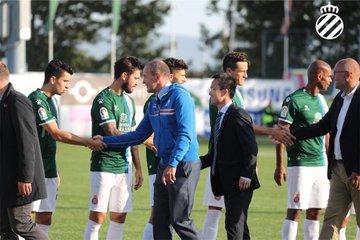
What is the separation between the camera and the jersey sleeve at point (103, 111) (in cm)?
1138

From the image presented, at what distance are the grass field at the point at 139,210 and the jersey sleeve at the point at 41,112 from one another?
9.01 ft

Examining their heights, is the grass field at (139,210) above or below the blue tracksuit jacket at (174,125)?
below

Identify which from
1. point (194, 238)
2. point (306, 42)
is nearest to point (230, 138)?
point (194, 238)

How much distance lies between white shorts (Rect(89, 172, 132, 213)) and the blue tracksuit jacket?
1097 mm

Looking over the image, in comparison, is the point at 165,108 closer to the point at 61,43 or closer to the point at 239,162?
the point at 239,162

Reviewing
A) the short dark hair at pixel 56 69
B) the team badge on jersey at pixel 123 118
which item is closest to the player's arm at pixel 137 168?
the team badge on jersey at pixel 123 118

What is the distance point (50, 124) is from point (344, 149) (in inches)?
130

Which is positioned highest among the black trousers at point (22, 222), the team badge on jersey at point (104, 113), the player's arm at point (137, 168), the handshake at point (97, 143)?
the team badge on jersey at point (104, 113)

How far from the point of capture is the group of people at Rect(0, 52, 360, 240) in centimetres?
1006

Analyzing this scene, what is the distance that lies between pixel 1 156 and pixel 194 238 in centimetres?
214

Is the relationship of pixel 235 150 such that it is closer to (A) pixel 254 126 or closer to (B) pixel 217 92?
(B) pixel 217 92

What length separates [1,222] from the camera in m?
10.3

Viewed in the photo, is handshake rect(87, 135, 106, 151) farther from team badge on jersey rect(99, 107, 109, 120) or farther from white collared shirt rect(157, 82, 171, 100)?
white collared shirt rect(157, 82, 171, 100)

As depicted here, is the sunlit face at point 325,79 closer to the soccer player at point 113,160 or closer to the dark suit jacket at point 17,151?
the soccer player at point 113,160
